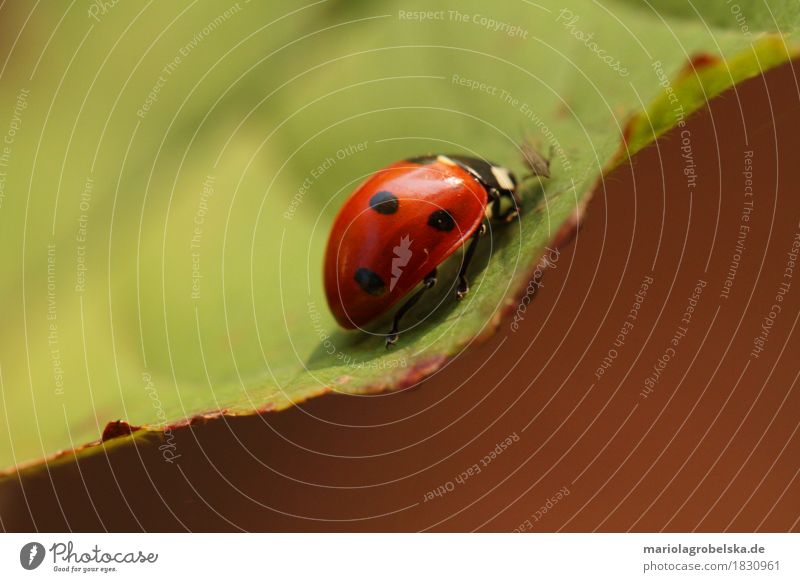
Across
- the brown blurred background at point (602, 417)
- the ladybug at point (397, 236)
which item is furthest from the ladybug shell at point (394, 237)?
the brown blurred background at point (602, 417)

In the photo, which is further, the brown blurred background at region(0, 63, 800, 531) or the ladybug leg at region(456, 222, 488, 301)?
the brown blurred background at region(0, 63, 800, 531)

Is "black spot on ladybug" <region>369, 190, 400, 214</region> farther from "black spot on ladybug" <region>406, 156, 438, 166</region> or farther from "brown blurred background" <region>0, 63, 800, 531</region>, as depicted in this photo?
"brown blurred background" <region>0, 63, 800, 531</region>

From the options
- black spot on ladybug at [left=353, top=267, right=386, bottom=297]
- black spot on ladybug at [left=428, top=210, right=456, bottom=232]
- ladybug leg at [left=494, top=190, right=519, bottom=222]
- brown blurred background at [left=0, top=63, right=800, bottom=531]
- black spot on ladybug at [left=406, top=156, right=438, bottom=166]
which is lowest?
brown blurred background at [left=0, top=63, right=800, bottom=531]

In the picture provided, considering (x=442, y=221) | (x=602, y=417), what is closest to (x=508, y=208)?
(x=442, y=221)

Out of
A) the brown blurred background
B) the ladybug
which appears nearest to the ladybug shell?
the ladybug

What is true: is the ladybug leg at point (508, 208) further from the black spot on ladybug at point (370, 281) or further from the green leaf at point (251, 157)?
the black spot on ladybug at point (370, 281)

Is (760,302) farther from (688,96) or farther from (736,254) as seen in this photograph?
(688,96)
